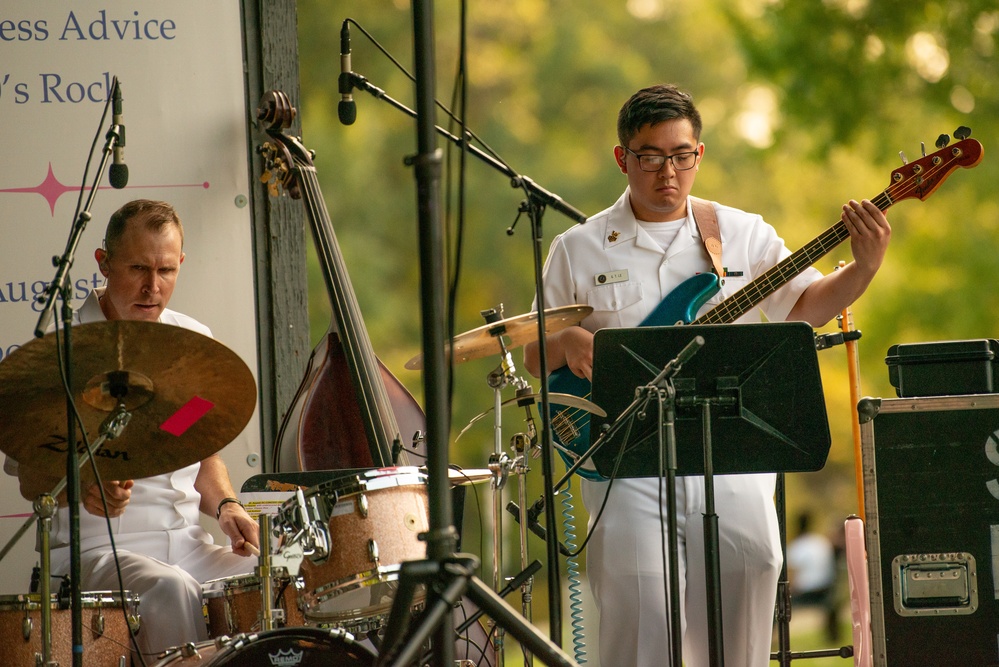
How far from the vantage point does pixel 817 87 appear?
945 centimetres

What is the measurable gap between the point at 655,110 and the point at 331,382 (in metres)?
1.53

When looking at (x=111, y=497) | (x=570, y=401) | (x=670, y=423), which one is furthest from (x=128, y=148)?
(x=670, y=423)

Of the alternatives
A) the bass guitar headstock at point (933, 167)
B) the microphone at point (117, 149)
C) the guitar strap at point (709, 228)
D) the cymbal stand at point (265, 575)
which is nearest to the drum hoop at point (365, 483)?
the cymbal stand at point (265, 575)

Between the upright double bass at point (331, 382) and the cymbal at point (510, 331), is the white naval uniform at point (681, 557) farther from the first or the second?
the upright double bass at point (331, 382)

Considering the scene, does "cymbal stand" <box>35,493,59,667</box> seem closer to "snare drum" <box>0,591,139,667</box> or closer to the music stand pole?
"snare drum" <box>0,591,139,667</box>

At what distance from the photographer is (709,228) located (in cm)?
432

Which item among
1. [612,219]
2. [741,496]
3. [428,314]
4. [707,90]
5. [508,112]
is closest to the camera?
[428,314]

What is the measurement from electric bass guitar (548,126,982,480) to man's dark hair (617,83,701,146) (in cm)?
58

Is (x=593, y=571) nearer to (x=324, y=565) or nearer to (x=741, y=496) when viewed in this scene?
(x=741, y=496)

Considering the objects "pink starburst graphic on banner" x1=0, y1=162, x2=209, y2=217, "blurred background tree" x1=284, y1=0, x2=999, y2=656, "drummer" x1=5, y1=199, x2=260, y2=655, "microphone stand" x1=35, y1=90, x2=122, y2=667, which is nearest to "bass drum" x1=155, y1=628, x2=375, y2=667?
"microphone stand" x1=35, y1=90, x2=122, y2=667

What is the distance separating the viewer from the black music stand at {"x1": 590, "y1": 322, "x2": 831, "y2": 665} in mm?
3312

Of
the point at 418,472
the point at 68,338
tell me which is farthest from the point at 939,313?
the point at 68,338

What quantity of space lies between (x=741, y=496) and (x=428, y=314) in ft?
6.94

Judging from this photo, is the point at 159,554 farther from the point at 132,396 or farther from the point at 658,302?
the point at 658,302
